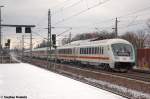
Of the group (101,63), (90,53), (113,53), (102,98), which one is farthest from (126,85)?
(90,53)

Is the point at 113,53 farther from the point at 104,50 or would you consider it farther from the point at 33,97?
the point at 33,97

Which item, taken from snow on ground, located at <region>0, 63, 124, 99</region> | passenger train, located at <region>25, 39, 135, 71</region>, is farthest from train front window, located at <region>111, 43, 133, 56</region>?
snow on ground, located at <region>0, 63, 124, 99</region>

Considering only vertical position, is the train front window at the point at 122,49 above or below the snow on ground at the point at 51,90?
above

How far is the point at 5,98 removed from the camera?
13.8 m

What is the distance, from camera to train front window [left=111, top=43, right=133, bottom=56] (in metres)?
32.3

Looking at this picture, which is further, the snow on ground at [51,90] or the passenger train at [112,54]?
the passenger train at [112,54]

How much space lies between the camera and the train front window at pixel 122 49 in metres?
32.3

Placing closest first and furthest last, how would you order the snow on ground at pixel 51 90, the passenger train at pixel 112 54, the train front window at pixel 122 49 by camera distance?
the snow on ground at pixel 51 90 < the passenger train at pixel 112 54 < the train front window at pixel 122 49

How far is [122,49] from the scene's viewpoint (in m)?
32.8

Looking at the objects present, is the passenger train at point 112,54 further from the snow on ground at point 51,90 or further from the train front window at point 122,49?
the snow on ground at point 51,90

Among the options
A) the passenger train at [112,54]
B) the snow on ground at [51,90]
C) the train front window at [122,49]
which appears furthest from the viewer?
the train front window at [122,49]

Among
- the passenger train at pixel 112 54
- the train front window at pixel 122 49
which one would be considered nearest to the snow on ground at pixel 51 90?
the passenger train at pixel 112 54

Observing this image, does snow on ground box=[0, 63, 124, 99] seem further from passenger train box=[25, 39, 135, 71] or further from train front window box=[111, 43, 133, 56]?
train front window box=[111, 43, 133, 56]

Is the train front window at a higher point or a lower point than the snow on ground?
higher
